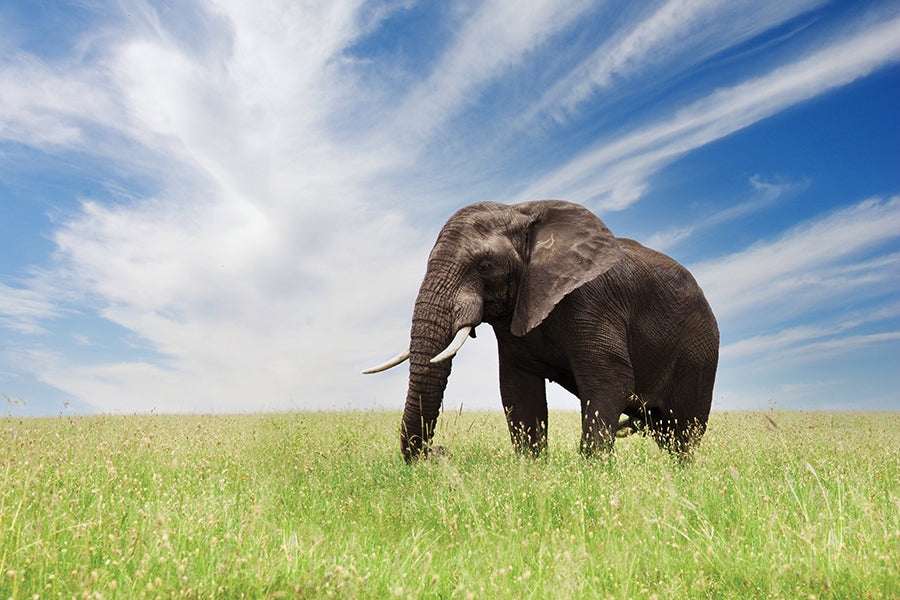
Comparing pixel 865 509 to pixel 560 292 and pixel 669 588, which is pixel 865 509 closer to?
pixel 669 588

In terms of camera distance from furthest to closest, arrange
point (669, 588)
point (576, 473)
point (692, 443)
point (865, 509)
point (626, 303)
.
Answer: point (692, 443) < point (626, 303) < point (576, 473) < point (865, 509) < point (669, 588)

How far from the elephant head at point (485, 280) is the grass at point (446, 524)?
942 millimetres

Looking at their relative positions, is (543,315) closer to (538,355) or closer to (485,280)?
(485,280)

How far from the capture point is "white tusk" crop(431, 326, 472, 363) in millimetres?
A: 6688

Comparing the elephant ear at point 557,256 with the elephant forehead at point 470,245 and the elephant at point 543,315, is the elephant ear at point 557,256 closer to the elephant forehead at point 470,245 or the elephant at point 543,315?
the elephant at point 543,315

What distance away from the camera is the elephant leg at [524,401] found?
802 cm

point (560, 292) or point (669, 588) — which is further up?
point (560, 292)

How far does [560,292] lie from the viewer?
702cm

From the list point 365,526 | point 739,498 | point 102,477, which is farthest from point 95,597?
point 739,498

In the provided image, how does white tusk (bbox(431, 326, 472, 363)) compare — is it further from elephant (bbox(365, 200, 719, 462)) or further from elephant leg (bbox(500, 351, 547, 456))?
elephant leg (bbox(500, 351, 547, 456))

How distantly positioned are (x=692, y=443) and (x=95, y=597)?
8224mm

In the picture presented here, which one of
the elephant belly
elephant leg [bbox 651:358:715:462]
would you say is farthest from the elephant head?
elephant leg [bbox 651:358:715:462]

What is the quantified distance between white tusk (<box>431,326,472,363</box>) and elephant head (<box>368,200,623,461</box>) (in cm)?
1

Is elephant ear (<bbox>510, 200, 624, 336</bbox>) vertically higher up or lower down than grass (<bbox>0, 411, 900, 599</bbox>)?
Result: higher up
